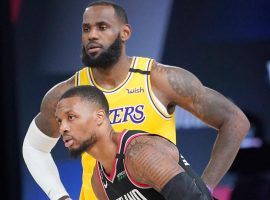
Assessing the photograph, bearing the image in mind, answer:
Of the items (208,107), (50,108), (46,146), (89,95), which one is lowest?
(46,146)

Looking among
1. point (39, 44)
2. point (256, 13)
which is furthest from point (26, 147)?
point (256, 13)

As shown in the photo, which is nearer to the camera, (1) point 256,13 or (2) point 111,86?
(2) point 111,86

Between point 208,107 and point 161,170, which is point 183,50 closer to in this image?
point 208,107

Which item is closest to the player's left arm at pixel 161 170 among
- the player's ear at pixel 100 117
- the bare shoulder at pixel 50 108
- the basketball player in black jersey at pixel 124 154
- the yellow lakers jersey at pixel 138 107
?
the basketball player in black jersey at pixel 124 154

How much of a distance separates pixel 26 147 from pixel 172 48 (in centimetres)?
117

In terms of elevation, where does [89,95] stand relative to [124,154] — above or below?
above

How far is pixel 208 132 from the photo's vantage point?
3.60 metres

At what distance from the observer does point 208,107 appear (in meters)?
2.57

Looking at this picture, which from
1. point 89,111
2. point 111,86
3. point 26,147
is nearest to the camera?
point 89,111

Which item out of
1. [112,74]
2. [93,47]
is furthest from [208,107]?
[93,47]

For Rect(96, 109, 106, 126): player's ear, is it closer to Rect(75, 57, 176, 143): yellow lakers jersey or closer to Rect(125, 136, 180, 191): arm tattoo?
Rect(125, 136, 180, 191): arm tattoo

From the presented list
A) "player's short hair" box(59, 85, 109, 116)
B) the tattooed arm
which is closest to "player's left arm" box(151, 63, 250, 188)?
"player's short hair" box(59, 85, 109, 116)

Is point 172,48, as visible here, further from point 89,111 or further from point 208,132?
point 89,111

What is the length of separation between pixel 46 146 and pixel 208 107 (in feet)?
2.17
